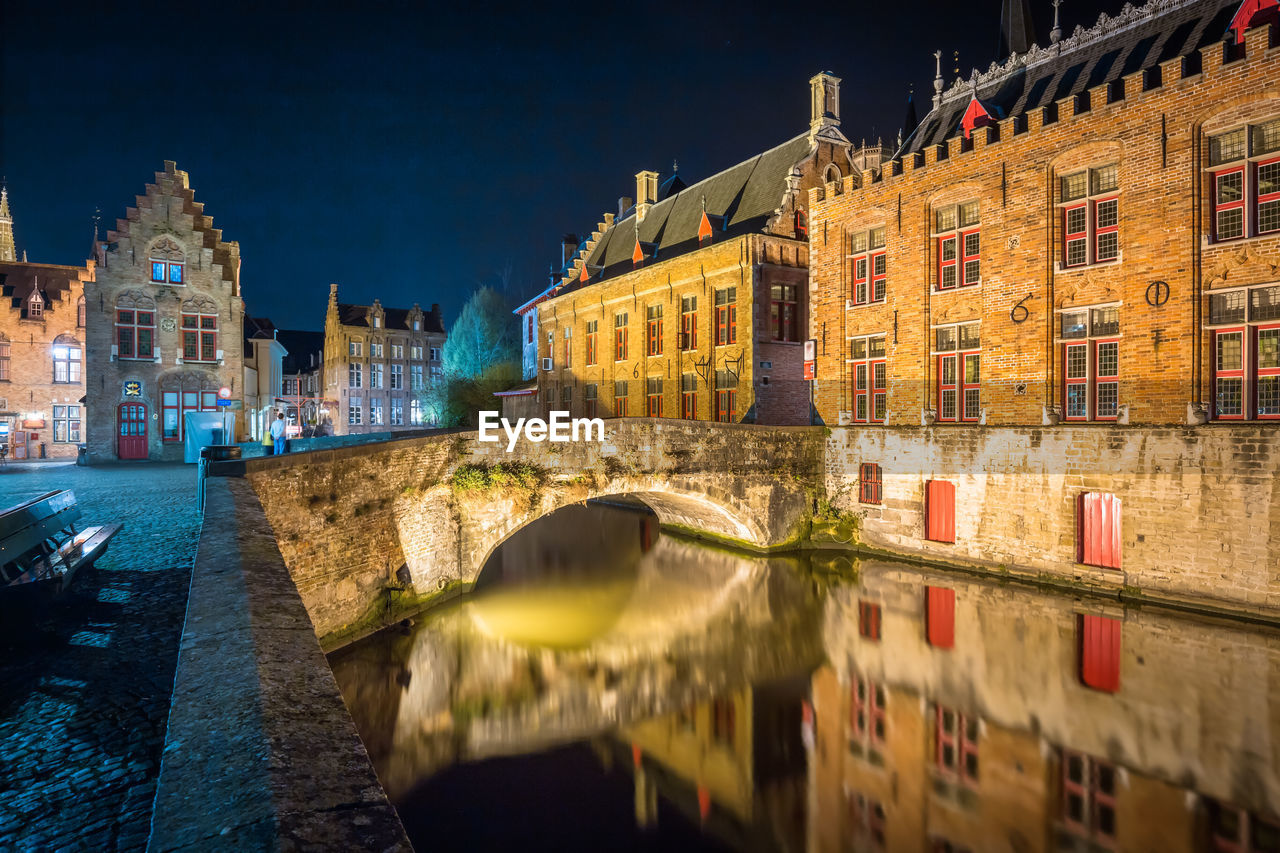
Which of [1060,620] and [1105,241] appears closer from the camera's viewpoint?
[1060,620]

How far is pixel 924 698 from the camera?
998 cm

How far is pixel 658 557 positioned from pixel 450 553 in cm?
739

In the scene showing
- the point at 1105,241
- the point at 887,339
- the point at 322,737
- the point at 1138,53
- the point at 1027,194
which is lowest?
the point at 322,737

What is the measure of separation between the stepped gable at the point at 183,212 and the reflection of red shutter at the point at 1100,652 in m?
27.0

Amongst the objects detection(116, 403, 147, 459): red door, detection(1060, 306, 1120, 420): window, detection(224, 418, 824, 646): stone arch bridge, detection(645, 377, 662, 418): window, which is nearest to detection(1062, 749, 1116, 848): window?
detection(1060, 306, 1120, 420): window

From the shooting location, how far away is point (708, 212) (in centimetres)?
2552

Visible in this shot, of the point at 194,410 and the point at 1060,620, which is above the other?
the point at 194,410

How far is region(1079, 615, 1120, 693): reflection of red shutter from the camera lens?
10.0 meters

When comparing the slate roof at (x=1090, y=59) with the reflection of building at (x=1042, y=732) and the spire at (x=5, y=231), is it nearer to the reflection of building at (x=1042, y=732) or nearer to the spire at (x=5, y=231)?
the reflection of building at (x=1042, y=732)

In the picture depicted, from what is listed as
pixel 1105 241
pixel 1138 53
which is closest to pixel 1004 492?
pixel 1105 241

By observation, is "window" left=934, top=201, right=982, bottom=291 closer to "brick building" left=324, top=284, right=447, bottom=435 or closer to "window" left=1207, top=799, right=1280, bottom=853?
"window" left=1207, top=799, right=1280, bottom=853

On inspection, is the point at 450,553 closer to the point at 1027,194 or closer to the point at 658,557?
the point at 658,557

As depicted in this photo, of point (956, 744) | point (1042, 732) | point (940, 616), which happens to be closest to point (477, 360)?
point (940, 616)

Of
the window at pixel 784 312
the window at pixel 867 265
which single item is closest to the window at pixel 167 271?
the window at pixel 784 312
